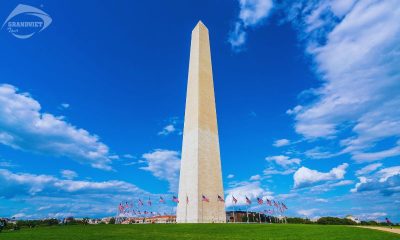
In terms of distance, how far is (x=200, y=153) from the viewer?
38.3 metres

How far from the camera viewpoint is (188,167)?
38844mm

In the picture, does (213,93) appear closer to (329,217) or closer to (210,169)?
(210,169)

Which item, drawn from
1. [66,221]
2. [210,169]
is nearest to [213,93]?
[210,169]

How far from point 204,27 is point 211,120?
17499 millimetres

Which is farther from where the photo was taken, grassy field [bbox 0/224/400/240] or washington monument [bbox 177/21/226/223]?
washington monument [bbox 177/21/226/223]

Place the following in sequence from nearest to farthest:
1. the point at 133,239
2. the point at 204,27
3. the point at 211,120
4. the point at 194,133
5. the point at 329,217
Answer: the point at 133,239 < the point at 329,217 < the point at 194,133 < the point at 211,120 < the point at 204,27

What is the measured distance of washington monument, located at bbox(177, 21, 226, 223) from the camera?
36.8 metres

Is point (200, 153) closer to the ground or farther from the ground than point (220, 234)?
farther from the ground

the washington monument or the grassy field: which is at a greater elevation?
the washington monument

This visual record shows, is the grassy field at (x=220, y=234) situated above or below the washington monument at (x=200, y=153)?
below

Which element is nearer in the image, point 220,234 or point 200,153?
point 220,234

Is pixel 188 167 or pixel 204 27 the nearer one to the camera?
A: pixel 188 167

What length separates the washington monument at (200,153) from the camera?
36.8 metres

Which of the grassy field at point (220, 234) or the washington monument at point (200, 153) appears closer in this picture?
the grassy field at point (220, 234)
